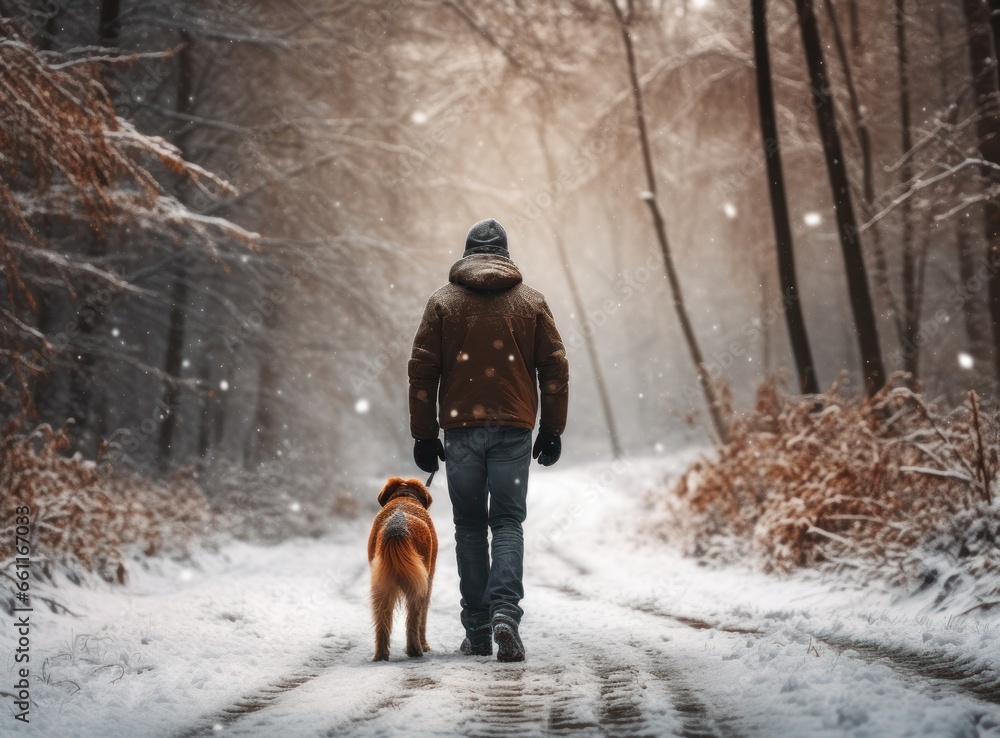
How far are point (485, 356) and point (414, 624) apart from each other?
1628 millimetres

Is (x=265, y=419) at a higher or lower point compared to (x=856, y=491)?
higher

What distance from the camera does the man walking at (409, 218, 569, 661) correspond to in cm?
439

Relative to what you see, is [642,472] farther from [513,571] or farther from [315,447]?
[513,571]

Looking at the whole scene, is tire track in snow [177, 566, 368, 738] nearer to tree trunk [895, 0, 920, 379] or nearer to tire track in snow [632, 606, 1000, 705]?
tire track in snow [632, 606, 1000, 705]

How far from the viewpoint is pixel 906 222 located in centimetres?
1623

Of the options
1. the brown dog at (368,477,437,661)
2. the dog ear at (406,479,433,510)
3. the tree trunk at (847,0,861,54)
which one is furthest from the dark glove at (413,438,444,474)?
the tree trunk at (847,0,861,54)

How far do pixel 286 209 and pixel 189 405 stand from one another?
7017 mm

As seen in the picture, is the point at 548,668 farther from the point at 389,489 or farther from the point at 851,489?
the point at 851,489

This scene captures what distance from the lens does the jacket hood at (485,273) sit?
14.4 feet

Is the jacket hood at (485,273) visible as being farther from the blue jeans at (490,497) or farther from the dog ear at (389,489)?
the dog ear at (389,489)

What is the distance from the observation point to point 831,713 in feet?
8.53

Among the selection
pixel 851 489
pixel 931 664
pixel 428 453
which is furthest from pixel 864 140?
pixel 931 664

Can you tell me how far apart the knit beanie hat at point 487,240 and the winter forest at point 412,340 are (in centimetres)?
241

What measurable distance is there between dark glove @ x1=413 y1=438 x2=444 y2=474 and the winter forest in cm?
110
